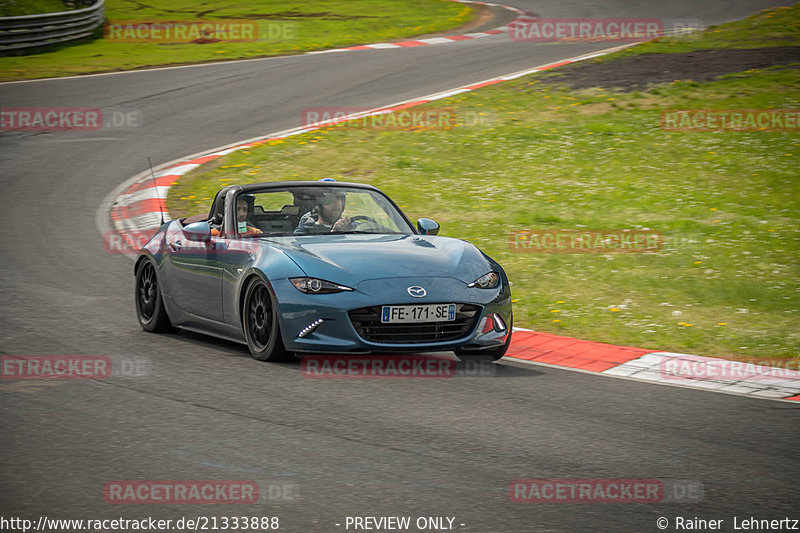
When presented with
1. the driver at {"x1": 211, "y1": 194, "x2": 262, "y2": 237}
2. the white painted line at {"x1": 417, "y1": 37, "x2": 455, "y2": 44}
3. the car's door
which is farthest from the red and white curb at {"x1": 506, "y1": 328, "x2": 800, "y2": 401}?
the white painted line at {"x1": 417, "y1": 37, "x2": 455, "y2": 44}

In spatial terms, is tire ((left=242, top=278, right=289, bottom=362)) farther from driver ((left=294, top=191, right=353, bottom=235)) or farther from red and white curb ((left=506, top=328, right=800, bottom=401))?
red and white curb ((left=506, top=328, right=800, bottom=401))

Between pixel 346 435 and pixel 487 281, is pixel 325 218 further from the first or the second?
pixel 346 435

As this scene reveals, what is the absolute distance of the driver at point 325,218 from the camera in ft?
29.1

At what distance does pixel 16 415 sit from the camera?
6359mm

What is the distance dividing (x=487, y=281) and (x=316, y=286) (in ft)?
4.38

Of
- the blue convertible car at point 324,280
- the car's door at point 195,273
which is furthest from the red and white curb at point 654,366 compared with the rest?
the blue convertible car at point 324,280

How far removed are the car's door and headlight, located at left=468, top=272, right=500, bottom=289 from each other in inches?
82.2

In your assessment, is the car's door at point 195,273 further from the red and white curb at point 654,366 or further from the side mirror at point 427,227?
the side mirror at point 427,227

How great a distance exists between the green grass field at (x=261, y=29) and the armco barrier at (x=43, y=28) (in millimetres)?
399

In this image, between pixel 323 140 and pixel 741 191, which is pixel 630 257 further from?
pixel 323 140

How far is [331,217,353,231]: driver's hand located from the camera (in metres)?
8.91

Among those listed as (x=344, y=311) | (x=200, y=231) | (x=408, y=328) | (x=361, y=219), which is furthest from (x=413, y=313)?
(x=200, y=231)

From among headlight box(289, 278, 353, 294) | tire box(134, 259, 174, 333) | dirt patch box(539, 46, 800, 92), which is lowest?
tire box(134, 259, 174, 333)

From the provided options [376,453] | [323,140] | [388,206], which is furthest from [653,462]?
[323,140]
